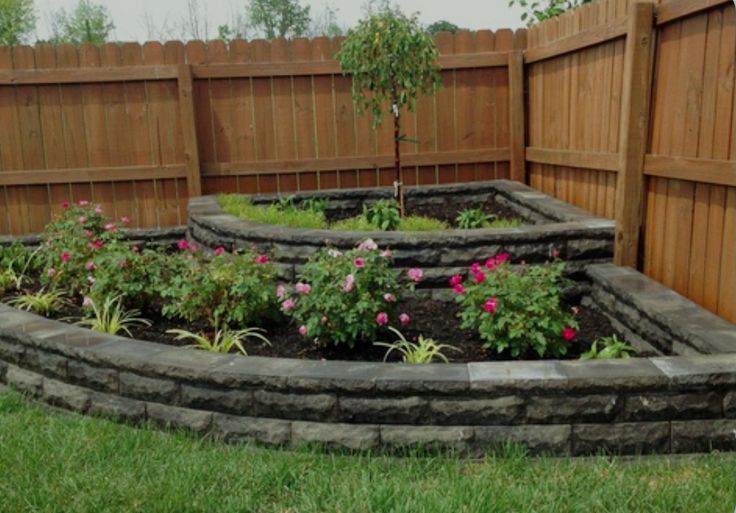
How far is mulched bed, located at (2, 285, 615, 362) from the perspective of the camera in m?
3.43

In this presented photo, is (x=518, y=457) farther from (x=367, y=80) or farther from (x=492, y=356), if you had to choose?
(x=367, y=80)

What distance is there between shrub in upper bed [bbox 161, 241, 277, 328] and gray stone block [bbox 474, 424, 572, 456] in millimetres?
1561

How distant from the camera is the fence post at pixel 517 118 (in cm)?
662

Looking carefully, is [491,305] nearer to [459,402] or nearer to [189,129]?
[459,402]

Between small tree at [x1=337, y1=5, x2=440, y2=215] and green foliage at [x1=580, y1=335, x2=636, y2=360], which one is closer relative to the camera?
green foliage at [x1=580, y1=335, x2=636, y2=360]

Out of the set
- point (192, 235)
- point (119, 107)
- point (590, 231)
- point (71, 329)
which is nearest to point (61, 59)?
point (119, 107)

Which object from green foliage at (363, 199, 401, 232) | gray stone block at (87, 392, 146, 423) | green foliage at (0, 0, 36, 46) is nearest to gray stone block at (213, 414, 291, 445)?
gray stone block at (87, 392, 146, 423)

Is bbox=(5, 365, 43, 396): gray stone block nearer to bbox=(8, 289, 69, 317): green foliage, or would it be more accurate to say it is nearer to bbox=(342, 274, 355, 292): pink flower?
bbox=(8, 289, 69, 317): green foliage

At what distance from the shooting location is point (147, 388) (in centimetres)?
301

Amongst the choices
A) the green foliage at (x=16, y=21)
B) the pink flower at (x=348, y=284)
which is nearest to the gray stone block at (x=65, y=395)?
the pink flower at (x=348, y=284)

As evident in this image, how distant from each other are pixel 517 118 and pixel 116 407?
492 centimetres

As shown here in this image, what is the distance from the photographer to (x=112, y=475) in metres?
2.50

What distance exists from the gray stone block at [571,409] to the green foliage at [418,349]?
634 millimetres

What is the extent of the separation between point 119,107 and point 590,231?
471 cm
